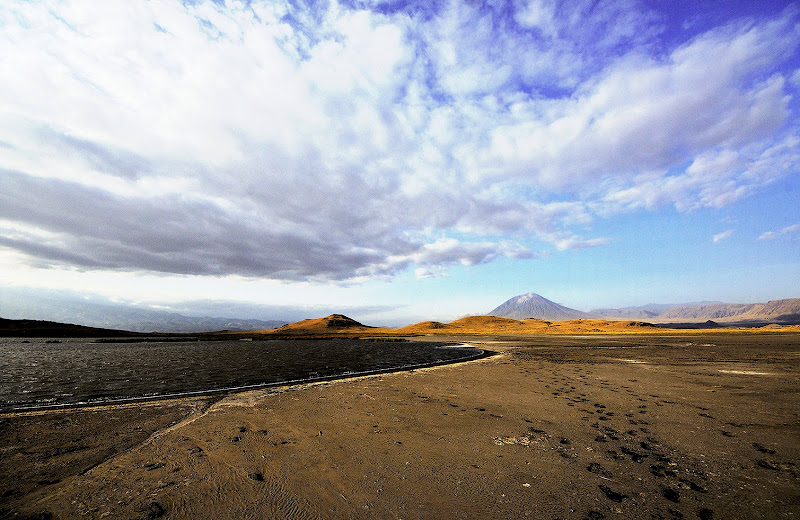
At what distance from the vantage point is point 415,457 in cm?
756

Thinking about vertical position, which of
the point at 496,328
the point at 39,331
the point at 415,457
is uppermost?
the point at 39,331

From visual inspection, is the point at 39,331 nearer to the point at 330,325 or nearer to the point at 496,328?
the point at 330,325

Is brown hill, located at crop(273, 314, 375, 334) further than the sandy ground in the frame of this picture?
Yes

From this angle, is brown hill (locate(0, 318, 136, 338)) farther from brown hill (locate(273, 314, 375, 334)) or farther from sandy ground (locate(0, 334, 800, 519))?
sandy ground (locate(0, 334, 800, 519))

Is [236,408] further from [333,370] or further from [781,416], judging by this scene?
[781,416]

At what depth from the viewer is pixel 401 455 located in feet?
25.2

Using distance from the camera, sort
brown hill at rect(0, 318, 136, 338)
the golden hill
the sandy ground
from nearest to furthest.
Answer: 1. the sandy ground
2. brown hill at rect(0, 318, 136, 338)
3. the golden hill

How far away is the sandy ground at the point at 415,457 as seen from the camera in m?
5.50

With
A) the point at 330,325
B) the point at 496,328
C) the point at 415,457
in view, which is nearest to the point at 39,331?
the point at 330,325

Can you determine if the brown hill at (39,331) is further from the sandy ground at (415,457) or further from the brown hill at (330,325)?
the sandy ground at (415,457)

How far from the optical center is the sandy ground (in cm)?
550

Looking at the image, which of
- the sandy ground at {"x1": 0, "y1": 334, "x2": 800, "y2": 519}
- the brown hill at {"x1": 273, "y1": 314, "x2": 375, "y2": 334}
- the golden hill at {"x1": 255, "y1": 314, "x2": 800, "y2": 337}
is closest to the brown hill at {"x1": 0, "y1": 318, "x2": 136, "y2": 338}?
the golden hill at {"x1": 255, "y1": 314, "x2": 800, "y2": 337}

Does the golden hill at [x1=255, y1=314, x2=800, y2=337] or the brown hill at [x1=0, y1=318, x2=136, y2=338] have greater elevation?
the brown hill at [x1=0, y1=318, x2=136, y2=338]

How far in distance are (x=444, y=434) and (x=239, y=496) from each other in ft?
17.7
